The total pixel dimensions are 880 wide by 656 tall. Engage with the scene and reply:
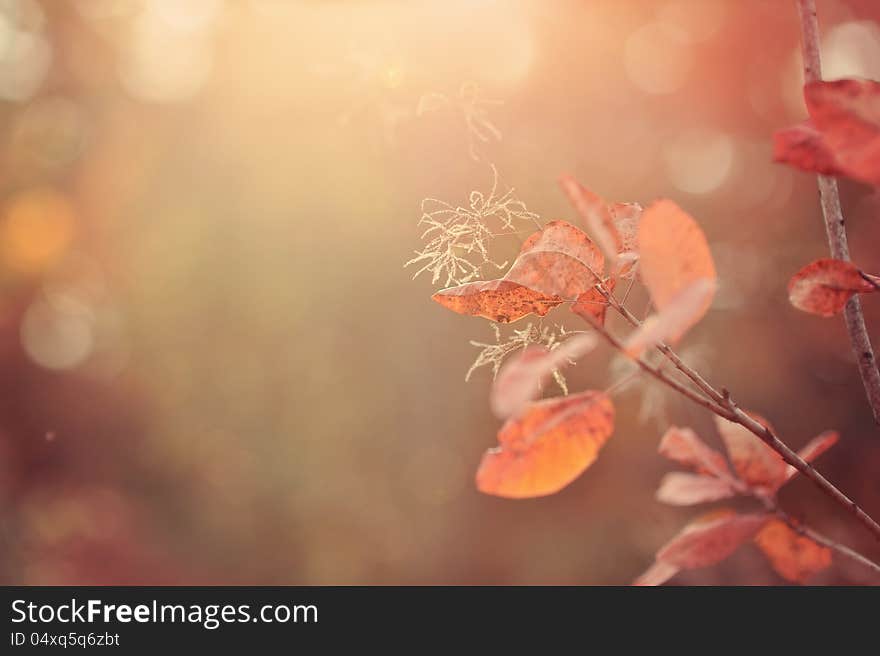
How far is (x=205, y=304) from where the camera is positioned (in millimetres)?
3146

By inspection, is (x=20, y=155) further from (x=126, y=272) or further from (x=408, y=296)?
(x=408, y=296)

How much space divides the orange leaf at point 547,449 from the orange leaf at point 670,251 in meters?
0.04

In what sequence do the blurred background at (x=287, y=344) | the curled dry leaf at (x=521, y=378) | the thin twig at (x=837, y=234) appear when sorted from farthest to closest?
1. the blurred background at (x=287, y=344)
2. the thin twig at (x=837, y=234)
3. the curled dry leaf at (x=521, y=378)

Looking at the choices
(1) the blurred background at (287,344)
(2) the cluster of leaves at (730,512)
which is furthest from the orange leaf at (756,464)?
(1) the blurred background at (287,344)

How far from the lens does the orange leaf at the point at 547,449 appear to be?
0.69 ft

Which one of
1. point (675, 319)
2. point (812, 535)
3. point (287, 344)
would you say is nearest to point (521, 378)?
point (675, 319)

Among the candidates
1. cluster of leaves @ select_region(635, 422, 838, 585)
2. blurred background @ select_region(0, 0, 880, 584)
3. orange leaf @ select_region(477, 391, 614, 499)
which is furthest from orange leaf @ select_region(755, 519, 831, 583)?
blurred background @ select_region(0, 0, 880, 584)

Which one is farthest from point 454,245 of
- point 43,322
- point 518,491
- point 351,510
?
point 43,322

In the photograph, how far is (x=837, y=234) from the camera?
11.7 inches

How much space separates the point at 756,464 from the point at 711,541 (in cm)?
3

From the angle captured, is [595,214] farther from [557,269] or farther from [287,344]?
[287,344]

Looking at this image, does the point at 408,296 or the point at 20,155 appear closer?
the point at 408,296

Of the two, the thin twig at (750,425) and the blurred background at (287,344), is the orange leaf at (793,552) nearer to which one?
the thin twig at (750,425)

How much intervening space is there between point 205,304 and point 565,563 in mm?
1949
